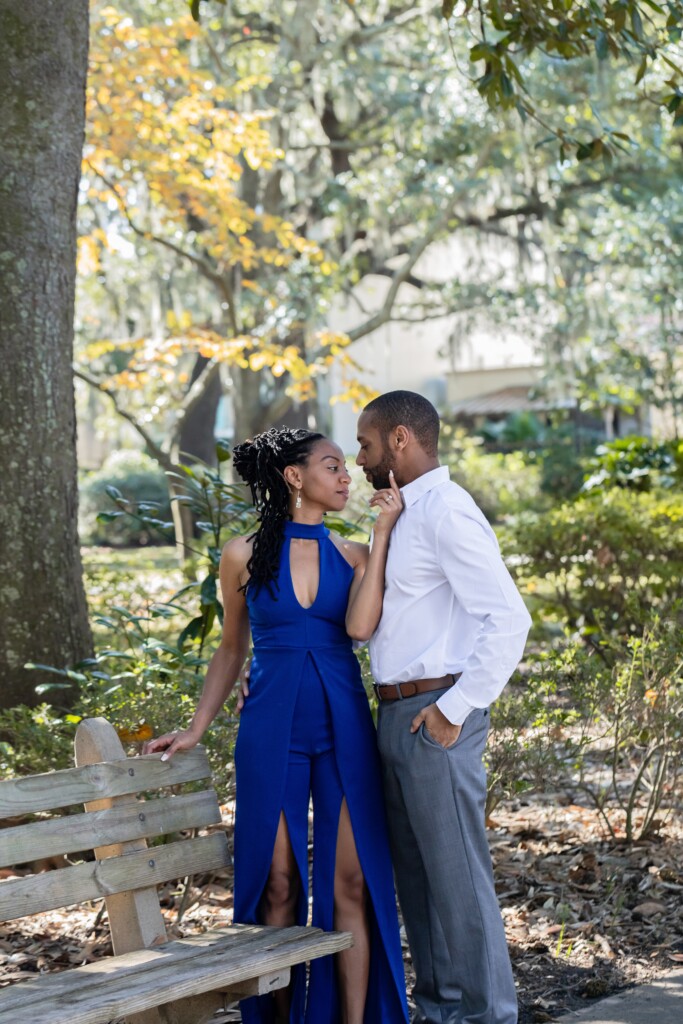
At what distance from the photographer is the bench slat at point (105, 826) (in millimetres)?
3066

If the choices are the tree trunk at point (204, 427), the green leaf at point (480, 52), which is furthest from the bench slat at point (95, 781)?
the tree trunk at point (204, 427)

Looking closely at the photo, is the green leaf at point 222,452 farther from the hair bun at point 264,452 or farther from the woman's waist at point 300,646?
the woman's waist at point 300,646

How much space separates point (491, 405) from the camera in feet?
124

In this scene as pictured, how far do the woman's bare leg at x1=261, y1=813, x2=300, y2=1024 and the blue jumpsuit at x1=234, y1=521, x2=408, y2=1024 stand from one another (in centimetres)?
3

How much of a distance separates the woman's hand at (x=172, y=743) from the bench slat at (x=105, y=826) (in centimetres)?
14

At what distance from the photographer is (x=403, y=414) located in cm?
328

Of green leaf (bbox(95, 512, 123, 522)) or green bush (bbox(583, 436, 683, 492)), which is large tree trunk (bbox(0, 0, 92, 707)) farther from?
green bush (bbox(583, 436, 683, 492))

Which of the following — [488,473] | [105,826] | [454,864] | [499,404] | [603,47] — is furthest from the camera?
[499,404]

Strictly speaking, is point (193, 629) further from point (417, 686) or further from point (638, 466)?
point (638, 466)

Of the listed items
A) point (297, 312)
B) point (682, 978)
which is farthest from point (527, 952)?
point (297, 312)

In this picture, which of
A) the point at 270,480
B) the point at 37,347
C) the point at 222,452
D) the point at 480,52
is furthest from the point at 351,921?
the point at 480,52

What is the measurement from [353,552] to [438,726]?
608 millimetres

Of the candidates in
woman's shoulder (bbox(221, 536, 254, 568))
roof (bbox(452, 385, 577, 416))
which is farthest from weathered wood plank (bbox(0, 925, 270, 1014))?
roof (bbox(452, 385, 577, 416))

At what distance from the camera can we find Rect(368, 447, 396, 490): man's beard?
131 inches
